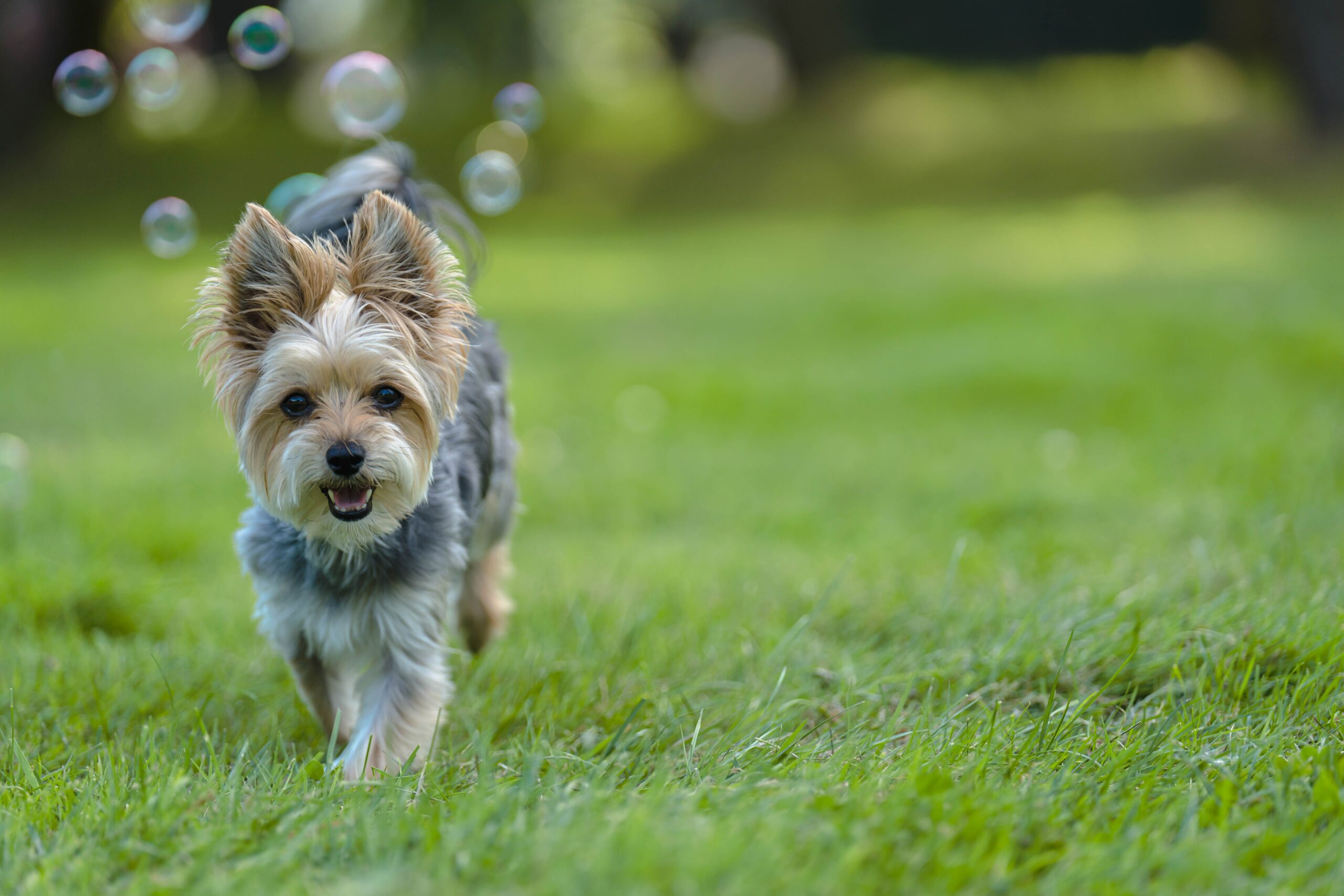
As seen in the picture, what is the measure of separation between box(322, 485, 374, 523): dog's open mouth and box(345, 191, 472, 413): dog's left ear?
18.4 inches

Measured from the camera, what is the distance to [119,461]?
7199mm

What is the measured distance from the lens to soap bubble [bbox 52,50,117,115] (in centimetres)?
535

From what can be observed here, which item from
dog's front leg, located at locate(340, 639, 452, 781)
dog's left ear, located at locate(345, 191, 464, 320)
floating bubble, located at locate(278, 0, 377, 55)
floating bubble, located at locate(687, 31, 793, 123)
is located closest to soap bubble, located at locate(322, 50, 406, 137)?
dog's left ear, located at locate(345, 191, 464, 320)

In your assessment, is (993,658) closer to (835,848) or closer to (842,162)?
(835,848)

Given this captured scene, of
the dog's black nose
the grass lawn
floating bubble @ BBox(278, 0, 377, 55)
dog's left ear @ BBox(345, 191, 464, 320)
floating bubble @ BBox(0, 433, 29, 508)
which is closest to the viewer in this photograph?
the grass lawn

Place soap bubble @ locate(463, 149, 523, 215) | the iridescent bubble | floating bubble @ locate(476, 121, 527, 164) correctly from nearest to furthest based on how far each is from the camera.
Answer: the iridescent bubble
soap bubble @ locate(463, 149, 523, 215)
floating bubble @ locate(476, 121, 527, 164)

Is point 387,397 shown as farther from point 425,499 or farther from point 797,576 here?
point 797,576

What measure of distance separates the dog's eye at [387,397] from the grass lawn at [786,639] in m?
1.04

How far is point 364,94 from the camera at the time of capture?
5383 mm

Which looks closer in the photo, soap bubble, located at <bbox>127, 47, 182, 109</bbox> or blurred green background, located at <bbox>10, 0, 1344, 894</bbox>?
blurred green background, located at <bbox>10, 0, 1344, 894</bbox>

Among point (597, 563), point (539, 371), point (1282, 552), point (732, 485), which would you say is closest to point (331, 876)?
point (597, 563)

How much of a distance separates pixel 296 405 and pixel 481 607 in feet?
4.77

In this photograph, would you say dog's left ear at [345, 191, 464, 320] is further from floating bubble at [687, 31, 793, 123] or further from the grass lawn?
floating bubble at [687, 31, 793, 123]

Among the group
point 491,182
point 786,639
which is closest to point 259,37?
point 491,182
